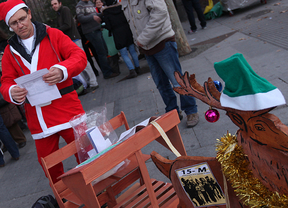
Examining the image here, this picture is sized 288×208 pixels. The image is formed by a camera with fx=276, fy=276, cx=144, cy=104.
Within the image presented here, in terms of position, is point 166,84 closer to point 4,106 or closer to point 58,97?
point 58,97

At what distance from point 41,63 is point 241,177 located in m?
2.08

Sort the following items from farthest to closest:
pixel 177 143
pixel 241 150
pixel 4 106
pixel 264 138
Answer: pixel 4 106 < pixel 177 143 < pixel 241 150 < pixel 264 138

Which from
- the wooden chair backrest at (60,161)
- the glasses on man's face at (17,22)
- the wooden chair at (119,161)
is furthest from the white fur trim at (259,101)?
the glasses on man's face at (17,22)

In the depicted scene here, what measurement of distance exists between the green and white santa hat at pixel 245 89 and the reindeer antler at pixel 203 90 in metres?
0.13

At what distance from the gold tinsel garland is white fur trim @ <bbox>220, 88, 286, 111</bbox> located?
24 centimetres

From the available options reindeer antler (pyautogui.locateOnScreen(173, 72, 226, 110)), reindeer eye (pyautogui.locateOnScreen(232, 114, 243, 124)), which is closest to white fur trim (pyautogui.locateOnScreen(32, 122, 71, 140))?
reindeer antler (pyautogui.locateOnScreen(173, 72, 226, 110))

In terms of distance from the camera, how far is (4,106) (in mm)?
5094

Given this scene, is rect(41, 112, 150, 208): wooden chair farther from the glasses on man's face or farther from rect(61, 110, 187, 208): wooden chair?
the glasses on man's face

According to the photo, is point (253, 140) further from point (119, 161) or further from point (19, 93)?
point (19, 93)

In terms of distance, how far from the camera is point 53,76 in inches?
94.2

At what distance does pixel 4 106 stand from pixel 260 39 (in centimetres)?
596

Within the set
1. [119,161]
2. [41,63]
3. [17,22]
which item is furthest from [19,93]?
[119,161]

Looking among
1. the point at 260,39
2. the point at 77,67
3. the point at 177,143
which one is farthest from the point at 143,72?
the point at 177,143

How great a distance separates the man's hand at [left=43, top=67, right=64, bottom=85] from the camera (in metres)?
2.38
